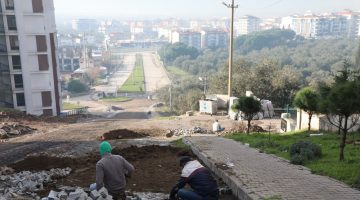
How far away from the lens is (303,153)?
35.1ft

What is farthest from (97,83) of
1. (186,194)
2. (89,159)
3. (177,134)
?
(186,194)

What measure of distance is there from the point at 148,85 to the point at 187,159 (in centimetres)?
11199

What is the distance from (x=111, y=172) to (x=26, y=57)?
38.4 metres

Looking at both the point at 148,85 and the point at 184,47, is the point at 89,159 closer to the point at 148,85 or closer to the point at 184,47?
the point at 148,85

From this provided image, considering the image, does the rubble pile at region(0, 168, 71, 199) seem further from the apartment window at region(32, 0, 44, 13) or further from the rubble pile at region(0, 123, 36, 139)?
the apartment window at region(32, 0, 44, 13)

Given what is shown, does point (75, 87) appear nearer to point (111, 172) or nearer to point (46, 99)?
point (46, 99)

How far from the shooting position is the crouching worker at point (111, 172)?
6.05 m

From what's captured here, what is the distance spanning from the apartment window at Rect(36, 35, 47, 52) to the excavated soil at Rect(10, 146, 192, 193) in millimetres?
31061

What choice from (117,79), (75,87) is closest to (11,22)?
(75,87)

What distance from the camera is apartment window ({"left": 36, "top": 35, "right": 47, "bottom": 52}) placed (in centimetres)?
4062

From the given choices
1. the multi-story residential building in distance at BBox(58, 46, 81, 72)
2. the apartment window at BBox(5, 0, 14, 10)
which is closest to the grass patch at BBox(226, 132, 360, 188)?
the apartment window at BBox(5, 0, 14, 10)

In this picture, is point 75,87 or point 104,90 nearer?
point 75,87

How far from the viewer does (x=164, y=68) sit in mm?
160500

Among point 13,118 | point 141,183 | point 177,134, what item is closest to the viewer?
point 141,183
